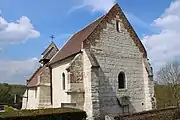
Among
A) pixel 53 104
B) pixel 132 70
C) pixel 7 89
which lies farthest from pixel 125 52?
pixel 7 89

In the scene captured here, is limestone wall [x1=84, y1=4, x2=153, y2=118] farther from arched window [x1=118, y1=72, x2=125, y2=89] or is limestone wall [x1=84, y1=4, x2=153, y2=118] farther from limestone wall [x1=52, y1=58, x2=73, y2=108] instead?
limestone wall [x1=52, y1=58, x2=73, y2=108]

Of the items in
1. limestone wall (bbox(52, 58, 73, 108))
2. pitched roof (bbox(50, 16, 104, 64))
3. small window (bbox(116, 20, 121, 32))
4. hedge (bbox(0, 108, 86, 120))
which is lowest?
hedge (bbox(0, 108, 86, 120))

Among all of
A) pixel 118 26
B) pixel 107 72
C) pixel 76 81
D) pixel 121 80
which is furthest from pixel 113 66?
pixel 118 26

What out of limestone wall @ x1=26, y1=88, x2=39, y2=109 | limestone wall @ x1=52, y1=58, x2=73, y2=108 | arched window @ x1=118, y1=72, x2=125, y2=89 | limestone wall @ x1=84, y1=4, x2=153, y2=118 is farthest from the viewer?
limestone wall @ x1=26, y1=88, x2=39, y2=109

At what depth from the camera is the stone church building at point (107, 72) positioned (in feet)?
56.9

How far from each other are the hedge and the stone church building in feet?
3.94

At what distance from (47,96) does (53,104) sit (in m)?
1.71

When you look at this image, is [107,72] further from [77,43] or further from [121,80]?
[77,43]

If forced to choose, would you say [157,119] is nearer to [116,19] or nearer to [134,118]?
[134,118]

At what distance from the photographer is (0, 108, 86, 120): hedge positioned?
44.6 ft

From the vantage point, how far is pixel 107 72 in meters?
18.8

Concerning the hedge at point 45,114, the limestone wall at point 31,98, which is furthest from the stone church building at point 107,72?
the limestone wall at point 31,98

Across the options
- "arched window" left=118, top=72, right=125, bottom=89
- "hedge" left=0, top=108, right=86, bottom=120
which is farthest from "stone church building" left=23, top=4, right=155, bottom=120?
"hedge" left=0, top=108, right=86, bottom=120

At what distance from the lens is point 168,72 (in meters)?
39.9
